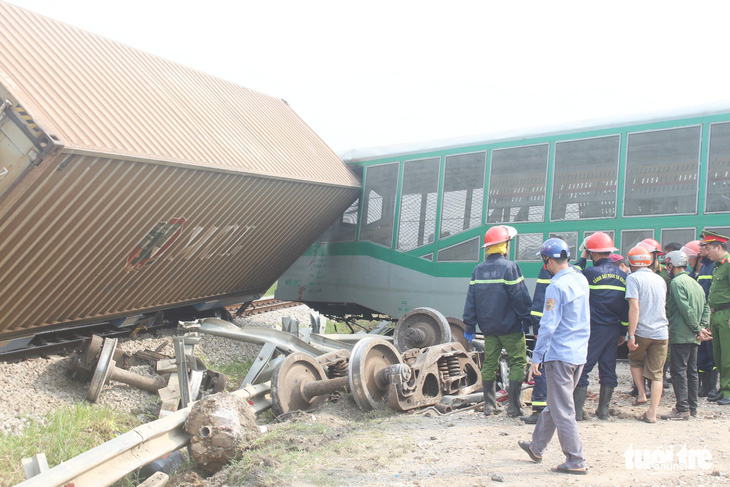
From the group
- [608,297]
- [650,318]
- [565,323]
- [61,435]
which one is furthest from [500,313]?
[61,435]

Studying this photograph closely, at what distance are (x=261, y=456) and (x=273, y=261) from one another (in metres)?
5.72

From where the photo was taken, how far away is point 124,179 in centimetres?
573

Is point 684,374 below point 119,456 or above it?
above

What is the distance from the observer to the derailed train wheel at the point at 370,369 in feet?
18.4

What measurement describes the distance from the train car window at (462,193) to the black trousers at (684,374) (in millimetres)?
3689

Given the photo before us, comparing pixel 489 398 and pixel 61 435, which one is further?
pixel 489 398

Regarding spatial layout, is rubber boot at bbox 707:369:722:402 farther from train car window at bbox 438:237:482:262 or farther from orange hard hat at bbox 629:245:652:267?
train car window at bbox 438:237:482:262

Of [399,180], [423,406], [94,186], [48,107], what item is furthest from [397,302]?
[48,107]

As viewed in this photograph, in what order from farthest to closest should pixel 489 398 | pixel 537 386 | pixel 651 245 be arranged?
pixel 651 245, pixel 489 398, pixel 537 386

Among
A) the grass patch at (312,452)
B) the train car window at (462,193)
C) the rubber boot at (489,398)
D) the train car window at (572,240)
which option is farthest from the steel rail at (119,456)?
the train car window at (572,240)

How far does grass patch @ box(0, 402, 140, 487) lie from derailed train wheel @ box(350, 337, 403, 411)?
2.30 metres

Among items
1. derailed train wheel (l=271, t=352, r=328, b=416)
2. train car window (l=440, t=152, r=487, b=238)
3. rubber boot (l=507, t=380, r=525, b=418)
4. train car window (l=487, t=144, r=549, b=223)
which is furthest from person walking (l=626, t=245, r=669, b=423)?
train car window (l=440, t=152, r=487, b=238)

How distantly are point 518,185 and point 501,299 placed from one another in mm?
3397

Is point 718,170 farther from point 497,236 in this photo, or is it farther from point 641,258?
point 497,236
